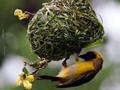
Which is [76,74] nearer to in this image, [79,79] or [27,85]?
[79,79]

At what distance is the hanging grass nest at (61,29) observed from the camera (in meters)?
3.02

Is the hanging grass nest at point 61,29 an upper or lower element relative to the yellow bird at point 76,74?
upper

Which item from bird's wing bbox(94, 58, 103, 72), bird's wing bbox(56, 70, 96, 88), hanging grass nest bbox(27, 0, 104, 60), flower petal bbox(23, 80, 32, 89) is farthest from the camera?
bird's wing bbox(94, 58, 103, 72)

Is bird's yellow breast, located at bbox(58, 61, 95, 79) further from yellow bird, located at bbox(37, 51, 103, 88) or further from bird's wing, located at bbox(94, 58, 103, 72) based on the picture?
bird's wing, located at bbox(94, 58, 103, 72)

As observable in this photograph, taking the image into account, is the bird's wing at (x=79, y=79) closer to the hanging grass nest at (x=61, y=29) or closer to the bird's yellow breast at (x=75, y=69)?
the bird's yellow breast at (x=75, y=69)

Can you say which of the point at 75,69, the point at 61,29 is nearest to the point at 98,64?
the point at 75,69

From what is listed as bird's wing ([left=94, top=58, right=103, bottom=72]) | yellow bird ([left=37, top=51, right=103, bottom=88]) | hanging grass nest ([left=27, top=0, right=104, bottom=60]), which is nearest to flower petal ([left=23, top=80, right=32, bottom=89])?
hanging grass nest ([left=27, top=0, right=104, bottom=60])

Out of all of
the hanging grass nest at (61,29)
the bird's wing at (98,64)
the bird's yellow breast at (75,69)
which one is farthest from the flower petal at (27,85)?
the bird's wing at (98,64)

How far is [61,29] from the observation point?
299cm

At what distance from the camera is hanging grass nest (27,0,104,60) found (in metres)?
3.02

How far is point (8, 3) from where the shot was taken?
21.8ft

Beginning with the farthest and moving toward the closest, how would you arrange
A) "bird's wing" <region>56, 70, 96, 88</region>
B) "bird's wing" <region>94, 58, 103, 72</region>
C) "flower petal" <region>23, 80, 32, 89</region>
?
"bird's wing" <region>94, 58, 103, 72</region> → "bird's wing" <region>56, 70, 96, 88</region> → "flower petal" <region>23, 80, 32, 89</region>

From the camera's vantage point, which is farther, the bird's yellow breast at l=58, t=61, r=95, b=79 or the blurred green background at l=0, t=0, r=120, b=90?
the blurred green background at l=0, t=0, r=120, b=90

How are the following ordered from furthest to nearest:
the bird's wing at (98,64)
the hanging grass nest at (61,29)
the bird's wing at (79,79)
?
Answer: the bird's wing at (98,64), the bird's wing at (79,79), the hanging grass nest at (61,29)
